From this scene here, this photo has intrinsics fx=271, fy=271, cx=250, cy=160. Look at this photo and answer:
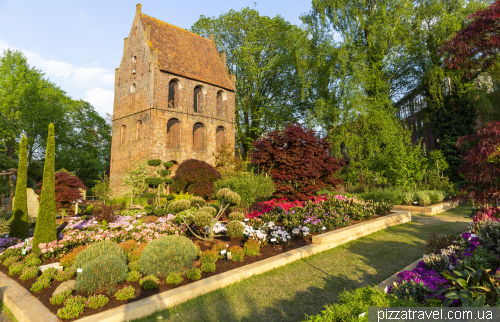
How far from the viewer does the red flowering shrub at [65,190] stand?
11342 mm

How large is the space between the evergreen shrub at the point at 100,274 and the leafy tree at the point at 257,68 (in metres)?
20.4

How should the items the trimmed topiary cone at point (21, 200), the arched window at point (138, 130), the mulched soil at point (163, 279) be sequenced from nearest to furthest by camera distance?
the mulched soil at point (163, 279) → the trimmed topiary cone at point (21, 200) → the arched window at point (138, 130)

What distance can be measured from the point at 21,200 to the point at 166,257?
17.5 feet

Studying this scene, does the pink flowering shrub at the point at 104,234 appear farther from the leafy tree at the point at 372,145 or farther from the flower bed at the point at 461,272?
the leafy tree at the point at 372,145

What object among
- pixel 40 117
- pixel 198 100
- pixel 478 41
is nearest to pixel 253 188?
pixel 478 41

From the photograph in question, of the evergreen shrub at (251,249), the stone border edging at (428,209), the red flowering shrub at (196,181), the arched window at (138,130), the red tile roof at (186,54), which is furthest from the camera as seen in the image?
the red tile roof at (186,54)

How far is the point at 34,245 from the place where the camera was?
238 inches

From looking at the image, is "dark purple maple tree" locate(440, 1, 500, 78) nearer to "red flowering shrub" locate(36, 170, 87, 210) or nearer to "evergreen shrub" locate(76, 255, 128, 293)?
"evergreen shrub" locate(76, 255, 128, 293)

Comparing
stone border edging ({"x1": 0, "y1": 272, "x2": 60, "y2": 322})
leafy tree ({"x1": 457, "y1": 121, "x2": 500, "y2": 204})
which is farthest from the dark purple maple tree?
stone border edging ({"x1": 0, "y1": 272, "x2": 60, "y2": 322})

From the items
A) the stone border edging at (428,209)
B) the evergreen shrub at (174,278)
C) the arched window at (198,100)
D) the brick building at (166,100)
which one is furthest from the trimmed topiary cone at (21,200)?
the arched window at (198,100)

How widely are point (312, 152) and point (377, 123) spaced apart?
11.3 meters

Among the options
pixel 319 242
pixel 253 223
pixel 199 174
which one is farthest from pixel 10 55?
pixel 319 242

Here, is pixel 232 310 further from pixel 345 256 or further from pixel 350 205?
pixel 350 205

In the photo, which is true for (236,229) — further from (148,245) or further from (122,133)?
(122,133)
